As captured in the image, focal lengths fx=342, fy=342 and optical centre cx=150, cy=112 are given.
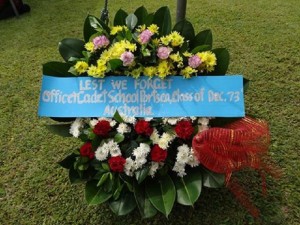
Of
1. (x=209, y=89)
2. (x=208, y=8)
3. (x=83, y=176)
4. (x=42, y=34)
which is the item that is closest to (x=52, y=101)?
(x=83, y=176)

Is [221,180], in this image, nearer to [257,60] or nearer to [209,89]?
[209,89]

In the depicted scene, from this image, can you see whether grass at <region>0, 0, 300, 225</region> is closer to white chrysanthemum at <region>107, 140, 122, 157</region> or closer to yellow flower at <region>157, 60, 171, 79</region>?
white chrysanthemum at <region>107, 140, 122, 157</region>

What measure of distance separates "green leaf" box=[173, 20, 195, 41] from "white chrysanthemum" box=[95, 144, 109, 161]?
82cm

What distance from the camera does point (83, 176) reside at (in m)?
1.84

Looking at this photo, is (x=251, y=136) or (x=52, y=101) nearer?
(x=251, y=136)

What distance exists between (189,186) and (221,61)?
28.5 inches

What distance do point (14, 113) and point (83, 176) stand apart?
A: 1.40 meters

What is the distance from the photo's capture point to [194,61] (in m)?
1.84

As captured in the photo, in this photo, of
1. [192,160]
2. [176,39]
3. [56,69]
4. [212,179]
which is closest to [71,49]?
[56,69]

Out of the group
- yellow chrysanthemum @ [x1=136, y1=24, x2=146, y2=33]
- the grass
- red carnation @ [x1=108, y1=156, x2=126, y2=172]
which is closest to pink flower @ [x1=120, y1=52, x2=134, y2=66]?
yellow chrysanthemum @ [x1=136, y1=24, x2=146, y2=33]

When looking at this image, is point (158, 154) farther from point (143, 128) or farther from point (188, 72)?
point (188, 72)

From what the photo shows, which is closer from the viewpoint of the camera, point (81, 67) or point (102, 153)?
point (102, 153)

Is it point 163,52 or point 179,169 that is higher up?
point 163,52

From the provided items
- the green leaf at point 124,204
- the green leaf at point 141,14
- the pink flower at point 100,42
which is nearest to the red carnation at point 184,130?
the green leaf at point 124,204
